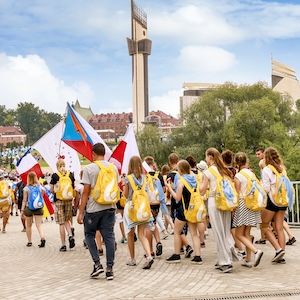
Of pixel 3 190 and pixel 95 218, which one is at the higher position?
pixel 3 190

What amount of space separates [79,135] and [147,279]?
13.8ft

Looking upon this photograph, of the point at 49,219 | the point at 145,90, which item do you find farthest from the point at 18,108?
the point at 49,219

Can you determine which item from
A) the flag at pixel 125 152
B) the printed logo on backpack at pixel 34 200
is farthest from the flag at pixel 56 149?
the flag at pixel 125 152

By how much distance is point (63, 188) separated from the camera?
10750mm

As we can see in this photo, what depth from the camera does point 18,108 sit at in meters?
193

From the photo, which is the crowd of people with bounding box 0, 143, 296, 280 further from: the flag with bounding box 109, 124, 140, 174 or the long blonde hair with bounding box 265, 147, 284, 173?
the flag with bounding box 109, 124, 140, 174

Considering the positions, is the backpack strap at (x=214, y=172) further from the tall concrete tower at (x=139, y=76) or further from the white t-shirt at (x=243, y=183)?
the tall concrete tower at (x=139, y=76)

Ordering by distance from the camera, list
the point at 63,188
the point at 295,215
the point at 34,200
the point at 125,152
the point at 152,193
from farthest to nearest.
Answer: the point at 295,215 < the point at 34,200 < the point at 63,188 < the point at 125,152 < the point at 152,193

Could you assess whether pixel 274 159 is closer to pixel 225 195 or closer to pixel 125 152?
pixel 225 195

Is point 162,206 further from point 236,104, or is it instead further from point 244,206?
point 236,104

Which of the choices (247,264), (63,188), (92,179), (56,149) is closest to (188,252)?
(247,264)

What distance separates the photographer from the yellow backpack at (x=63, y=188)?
10.7m

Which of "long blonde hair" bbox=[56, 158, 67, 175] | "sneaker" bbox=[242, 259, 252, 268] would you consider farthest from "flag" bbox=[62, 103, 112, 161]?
"sneaker" bbox=[242, 259, 252, 268]

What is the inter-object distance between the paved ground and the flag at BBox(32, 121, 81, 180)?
89.6 inches
